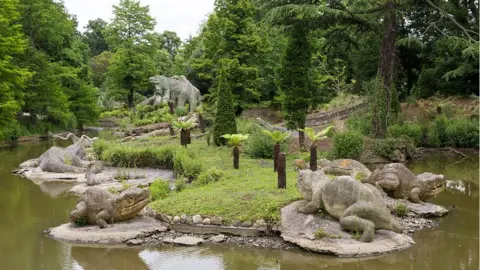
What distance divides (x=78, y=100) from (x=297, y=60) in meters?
20.1

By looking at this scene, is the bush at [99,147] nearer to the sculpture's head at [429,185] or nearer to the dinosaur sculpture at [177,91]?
the dinosaur sculpture at [177,91]

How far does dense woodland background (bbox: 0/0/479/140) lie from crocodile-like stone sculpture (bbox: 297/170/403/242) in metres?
8.43

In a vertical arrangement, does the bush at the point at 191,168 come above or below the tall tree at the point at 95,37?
below

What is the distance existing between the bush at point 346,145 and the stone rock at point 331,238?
23.9 feet

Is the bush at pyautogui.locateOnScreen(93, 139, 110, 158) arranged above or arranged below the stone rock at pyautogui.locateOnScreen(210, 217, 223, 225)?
above

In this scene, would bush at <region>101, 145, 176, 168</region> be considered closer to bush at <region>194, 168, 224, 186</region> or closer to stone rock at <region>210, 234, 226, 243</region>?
bush at <region>194, 168, 224, 186</region>

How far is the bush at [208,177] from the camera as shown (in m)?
11.5

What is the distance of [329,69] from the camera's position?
35125 mm

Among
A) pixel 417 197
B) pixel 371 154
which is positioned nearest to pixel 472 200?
pixel 417 197

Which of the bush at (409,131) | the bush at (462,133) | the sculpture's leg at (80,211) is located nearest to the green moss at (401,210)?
the sculpture's leg at (80,211)

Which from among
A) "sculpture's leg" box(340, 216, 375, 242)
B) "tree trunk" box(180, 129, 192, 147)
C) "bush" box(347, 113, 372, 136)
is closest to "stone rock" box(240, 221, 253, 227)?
"sculpture's leg" box(340, 216, 375, 242)

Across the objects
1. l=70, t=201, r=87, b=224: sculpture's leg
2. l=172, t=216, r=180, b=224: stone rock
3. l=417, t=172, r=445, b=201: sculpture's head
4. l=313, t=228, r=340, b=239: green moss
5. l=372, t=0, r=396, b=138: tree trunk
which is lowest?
l=313, t=228, r=340, b=239: green moss

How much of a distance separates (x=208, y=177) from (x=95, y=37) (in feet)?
203

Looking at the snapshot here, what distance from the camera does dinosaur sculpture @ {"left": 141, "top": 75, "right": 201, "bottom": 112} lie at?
28344mm
